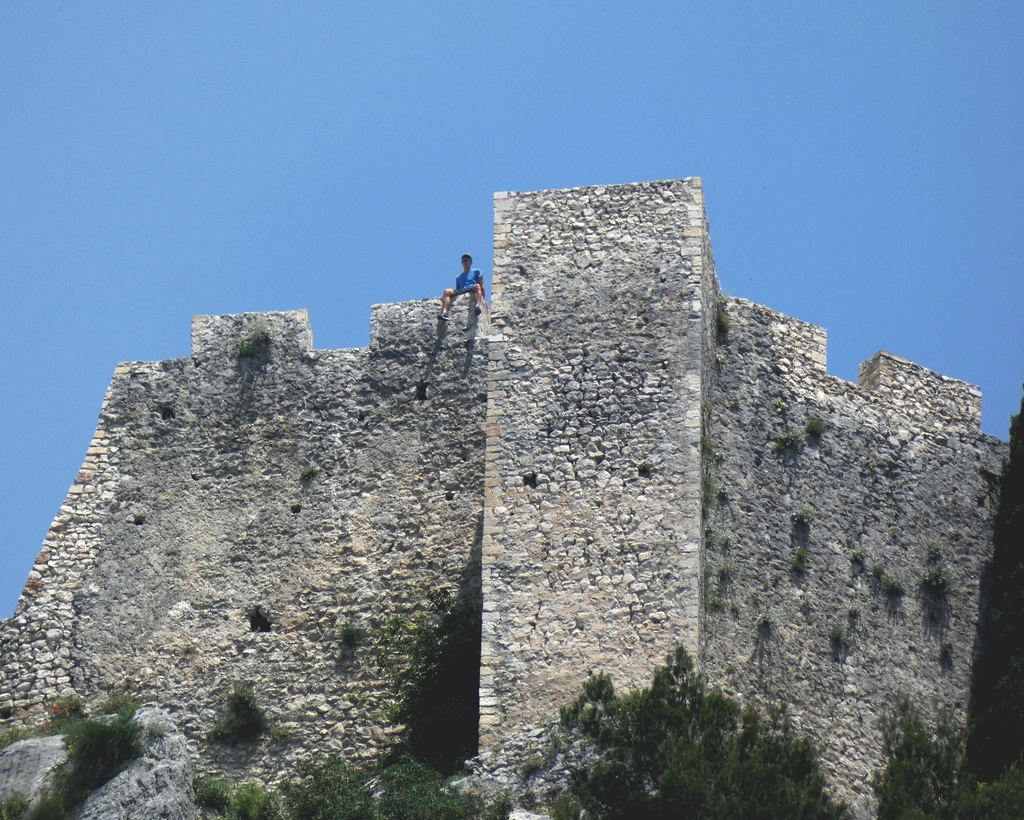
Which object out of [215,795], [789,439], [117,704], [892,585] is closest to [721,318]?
[789,439]

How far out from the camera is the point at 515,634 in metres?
19.1

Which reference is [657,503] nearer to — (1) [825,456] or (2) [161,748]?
(1) [825,456]

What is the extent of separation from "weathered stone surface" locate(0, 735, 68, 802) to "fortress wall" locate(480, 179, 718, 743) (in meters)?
4.71

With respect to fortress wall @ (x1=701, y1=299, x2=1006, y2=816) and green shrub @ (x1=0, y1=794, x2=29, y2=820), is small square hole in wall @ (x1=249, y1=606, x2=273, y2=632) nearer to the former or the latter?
green shrub @ (x1=0, y1=794, x2=29, y2=820)

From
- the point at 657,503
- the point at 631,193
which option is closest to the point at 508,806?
the point at 657,503

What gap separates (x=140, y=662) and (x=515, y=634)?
5.14 m

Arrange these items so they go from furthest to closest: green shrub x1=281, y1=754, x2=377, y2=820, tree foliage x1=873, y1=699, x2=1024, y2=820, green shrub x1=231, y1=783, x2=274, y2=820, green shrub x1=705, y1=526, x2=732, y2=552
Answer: green shrub x1=705, y1=526, x2=732, y2=552 < green shrub x1=231, y1=783, x2=274, y2=820 < green shrub x1=281, y1=754, x2=377, y2=820 < tree foliage x1=873, y1=699, x2=1024, y2=820

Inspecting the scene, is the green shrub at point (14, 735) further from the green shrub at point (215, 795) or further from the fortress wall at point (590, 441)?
the fortress wall at point (590, 441)

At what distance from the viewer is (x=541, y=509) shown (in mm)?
19672

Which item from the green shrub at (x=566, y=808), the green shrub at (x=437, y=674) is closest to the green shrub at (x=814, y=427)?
the green shrub at (x=437, y=674)

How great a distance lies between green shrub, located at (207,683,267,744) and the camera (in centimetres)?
2122

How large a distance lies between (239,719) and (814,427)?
729 centimetres

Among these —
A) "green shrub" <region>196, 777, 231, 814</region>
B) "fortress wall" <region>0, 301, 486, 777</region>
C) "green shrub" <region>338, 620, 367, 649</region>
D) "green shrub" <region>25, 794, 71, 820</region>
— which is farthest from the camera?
"fortress wall" <region>0, 301, 486, 777</region>

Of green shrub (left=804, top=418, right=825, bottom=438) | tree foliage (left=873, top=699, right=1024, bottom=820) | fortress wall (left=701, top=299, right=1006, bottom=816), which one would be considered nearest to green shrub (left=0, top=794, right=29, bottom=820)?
fortress wall (left=701, top=299, right=1006, bottom=816)
